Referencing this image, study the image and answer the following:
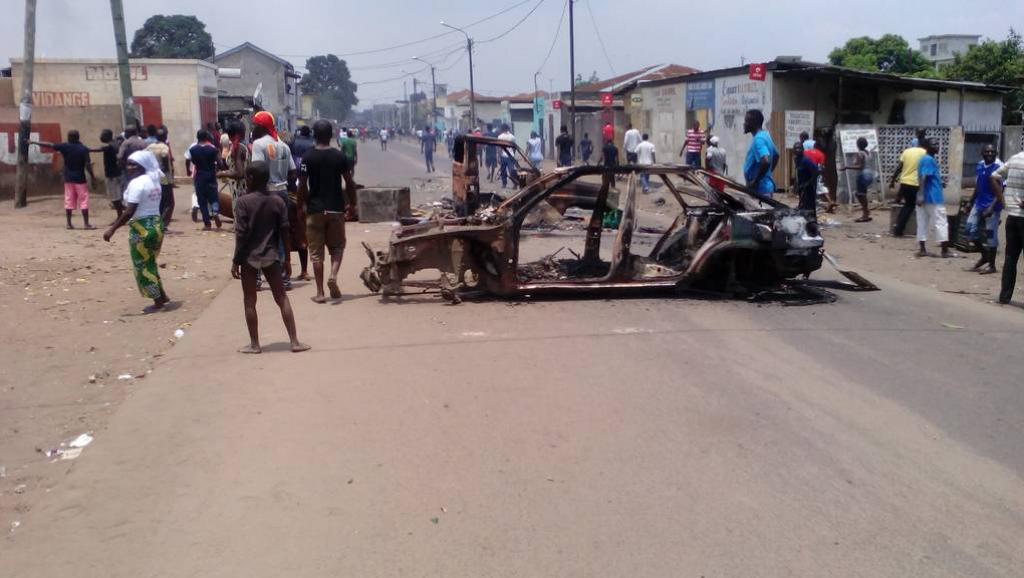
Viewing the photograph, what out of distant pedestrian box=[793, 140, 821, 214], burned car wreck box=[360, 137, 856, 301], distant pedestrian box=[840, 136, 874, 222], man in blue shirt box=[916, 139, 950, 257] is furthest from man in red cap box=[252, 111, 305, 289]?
distant pedestrian box=[840, 136, 874, 222]

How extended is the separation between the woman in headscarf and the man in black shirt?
4.76 ft

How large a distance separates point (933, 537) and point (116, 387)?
5.54 meters

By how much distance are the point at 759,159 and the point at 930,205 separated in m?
3.35

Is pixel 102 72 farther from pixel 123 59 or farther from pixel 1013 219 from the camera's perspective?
pixel 1013 219

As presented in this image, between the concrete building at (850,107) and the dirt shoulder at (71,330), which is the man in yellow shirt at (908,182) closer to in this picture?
the concrete building at (850,107)

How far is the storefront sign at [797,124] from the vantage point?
22344 mm

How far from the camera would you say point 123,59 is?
776 inches

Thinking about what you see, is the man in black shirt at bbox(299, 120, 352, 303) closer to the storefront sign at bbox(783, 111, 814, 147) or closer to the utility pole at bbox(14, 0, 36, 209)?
the utility pole at bbox(14, 0, 36, 209)

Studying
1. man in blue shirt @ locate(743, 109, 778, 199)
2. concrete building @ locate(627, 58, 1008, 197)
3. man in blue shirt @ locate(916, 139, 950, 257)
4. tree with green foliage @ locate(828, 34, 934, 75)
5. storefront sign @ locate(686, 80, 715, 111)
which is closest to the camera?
man in blue shirt @ locate(743, 109, 778, 199)

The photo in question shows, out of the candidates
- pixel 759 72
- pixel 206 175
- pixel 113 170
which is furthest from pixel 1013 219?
pixel 759 72

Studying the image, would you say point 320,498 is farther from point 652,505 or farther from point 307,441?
point 652,505

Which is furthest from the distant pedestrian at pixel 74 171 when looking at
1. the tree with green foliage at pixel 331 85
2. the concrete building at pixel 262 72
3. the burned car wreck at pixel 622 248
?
the tree with green foliage at pixel 331 85

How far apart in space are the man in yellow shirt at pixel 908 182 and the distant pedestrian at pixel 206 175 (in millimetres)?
10684

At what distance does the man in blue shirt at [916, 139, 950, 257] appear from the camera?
12.8 m
